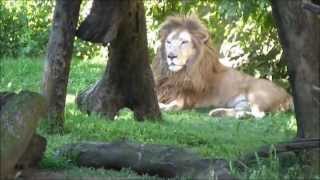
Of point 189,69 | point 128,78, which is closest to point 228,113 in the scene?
point 189,69

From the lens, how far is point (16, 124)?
15.3 feet

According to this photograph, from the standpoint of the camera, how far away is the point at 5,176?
4.51m

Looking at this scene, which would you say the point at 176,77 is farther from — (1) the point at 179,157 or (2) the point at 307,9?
(2) the point at 307,9

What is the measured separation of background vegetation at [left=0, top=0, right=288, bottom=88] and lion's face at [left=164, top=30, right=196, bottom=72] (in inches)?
17.5

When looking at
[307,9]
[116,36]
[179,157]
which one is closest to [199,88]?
[116,36]

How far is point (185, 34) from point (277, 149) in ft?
19.4

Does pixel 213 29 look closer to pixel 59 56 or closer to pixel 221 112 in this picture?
pixel 221 112

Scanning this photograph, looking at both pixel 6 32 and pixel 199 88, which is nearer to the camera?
pixel 199 88

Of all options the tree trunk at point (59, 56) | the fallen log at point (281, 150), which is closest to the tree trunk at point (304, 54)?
the fallen log at point (281, 150)

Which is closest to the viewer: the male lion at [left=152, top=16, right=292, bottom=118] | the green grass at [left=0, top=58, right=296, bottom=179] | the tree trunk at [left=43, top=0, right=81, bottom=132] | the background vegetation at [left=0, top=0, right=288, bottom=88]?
the green grass at [left=0, top=58, right=296, bottom=179]

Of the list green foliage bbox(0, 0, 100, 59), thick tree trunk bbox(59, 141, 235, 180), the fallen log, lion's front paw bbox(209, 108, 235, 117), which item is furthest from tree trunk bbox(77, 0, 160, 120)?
green foliage bbox(0, 0, 100, 59)

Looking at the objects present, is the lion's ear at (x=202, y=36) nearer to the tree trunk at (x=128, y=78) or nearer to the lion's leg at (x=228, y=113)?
the lion's leg at (x=228, y=113)

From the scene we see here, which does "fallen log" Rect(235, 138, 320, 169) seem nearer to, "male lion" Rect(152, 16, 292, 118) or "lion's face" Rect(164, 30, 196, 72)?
"male lion" Rect(152, 16, 292, 118)

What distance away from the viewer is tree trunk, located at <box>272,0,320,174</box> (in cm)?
491
